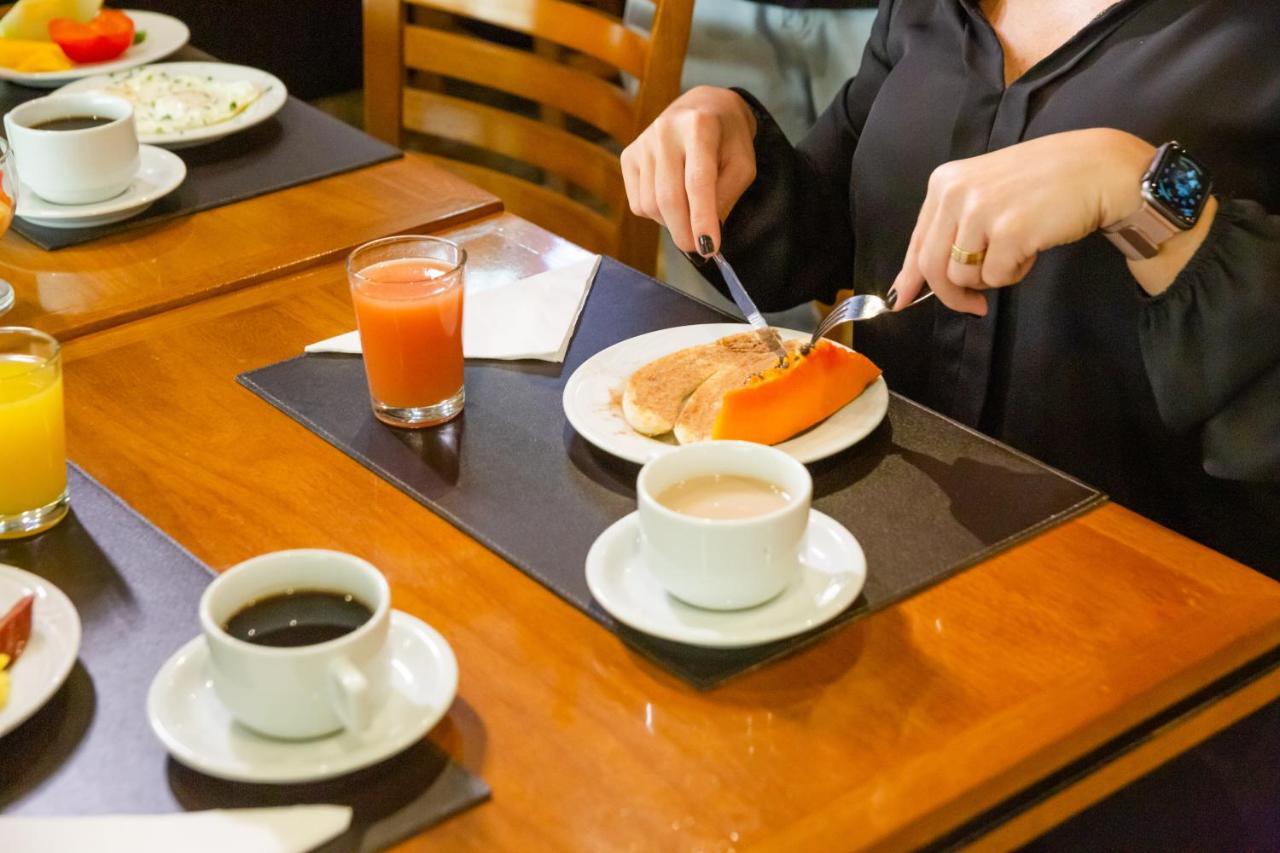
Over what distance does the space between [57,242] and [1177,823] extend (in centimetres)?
123

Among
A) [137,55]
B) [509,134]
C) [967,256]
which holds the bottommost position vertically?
[509,134]

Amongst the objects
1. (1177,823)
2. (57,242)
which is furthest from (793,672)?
(57,242)

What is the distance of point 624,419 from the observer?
119cm

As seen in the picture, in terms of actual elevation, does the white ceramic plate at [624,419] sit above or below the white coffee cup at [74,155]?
above

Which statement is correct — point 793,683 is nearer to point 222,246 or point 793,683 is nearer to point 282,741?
point 282,741

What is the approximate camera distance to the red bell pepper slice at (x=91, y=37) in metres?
2.03

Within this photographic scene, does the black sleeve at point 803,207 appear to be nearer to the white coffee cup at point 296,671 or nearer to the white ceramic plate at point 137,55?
the white coffee cup at point 296,671

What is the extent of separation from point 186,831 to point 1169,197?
0.86 metres

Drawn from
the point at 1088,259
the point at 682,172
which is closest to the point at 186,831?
the point at 682,172

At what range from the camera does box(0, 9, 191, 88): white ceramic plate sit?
198 centimetres

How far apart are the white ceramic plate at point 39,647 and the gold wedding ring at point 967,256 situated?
709mm

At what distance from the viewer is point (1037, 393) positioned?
143 cm

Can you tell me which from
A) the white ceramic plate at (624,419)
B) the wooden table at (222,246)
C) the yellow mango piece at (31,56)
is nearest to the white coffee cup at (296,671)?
the white ceramic plate at (624,419)

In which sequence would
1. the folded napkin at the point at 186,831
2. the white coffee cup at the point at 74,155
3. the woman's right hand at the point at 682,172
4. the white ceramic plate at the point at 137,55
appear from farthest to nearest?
the white ceramic plate at the point at 137,55 < the white coffee cup at the point at 74,155 < the woman's right hand at the point at 682,172 < the folded napkin at the point at 186,831
